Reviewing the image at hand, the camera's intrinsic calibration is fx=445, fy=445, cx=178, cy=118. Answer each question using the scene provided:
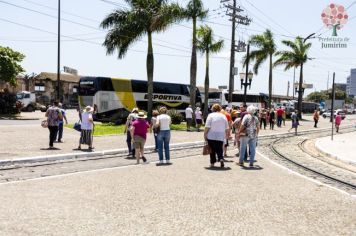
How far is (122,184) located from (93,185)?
598 mm

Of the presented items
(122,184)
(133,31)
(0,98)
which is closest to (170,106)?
(133,31)

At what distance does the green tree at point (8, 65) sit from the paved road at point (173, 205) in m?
30.7

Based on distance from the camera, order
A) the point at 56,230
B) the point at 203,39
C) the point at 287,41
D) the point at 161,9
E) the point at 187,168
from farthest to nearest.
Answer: the point at 287,41 → the point at 203,39 → the point at 161,9 → the point at 187,168 → the point at 56,230

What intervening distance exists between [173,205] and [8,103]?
3710 cm

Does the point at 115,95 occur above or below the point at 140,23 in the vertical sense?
below

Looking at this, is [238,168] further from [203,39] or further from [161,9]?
[203,39]

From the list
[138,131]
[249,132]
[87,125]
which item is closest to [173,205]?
[249,132]

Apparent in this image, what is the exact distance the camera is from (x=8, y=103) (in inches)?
1612

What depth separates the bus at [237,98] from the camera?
57406 millimetres

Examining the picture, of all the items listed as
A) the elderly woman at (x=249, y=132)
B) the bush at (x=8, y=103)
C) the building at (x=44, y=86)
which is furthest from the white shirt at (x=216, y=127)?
the building at (x=44, y=86)

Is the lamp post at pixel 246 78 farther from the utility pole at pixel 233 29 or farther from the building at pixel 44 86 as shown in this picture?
the building at pixel 44 86

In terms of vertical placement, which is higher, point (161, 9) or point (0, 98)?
point (161, 9)

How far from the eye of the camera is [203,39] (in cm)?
4012

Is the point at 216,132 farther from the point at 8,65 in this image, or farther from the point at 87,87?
the point at 8,65
